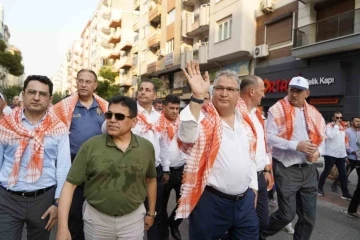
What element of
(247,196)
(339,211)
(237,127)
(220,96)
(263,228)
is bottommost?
(339,211)

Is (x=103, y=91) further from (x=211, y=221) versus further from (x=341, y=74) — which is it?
(x=211, y=221)

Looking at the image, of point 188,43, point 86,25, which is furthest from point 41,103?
point 86,25

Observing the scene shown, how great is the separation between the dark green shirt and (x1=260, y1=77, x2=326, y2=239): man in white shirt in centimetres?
208

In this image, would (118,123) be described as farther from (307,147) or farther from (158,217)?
(307,147)

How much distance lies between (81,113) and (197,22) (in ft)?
70.0

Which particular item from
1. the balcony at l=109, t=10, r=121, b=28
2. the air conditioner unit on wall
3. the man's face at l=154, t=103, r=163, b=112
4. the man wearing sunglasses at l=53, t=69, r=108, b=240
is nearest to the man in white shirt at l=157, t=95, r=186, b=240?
the man wearing sunglasses at l=53, t=69, r=108, b=240

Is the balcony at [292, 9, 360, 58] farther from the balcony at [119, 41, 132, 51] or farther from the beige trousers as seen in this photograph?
the balcony at [119, 41, 132, 51]

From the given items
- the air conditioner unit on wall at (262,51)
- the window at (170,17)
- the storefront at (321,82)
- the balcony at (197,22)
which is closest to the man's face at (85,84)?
the storefront at (321,82)

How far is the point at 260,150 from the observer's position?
153 inches

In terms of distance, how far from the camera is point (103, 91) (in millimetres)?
34625

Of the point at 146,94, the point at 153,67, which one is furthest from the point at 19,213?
the point at 153,67

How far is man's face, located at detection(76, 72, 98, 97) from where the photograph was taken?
13.4ft

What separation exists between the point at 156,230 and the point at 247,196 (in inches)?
60.1

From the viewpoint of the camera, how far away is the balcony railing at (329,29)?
13.1 metres
